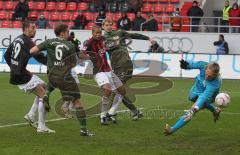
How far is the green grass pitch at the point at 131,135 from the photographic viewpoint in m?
11.2

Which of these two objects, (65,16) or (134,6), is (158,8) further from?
(65,16)

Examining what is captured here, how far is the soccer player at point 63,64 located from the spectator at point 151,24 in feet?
67.7

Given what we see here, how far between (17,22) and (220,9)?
11.2m

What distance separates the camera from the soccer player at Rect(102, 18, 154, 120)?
1553 centimetres

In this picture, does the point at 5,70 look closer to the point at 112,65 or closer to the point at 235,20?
the point at 235,20

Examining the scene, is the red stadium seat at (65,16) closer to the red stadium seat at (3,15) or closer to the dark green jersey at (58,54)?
the red stadium seat at (3,15)

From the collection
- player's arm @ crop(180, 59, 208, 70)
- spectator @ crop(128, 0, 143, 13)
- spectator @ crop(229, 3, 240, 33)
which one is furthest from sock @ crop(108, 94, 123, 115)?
spectator @ crop(128, 0, 143, 13)

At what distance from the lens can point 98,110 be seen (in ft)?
57.6

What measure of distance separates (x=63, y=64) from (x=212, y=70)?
280cm

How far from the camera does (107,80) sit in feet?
49.7

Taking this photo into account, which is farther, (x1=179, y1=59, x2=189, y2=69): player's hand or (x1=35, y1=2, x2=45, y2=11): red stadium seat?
(x1=35, y1=2, x2=45, y2=11): red stadium seat

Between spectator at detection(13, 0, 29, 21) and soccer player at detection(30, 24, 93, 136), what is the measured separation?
23.0 m

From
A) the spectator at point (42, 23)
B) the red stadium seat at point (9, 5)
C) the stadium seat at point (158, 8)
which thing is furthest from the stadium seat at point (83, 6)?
the red stadium seat at point (9, 5)

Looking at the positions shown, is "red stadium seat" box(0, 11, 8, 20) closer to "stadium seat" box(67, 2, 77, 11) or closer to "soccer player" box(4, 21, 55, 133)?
"stadium seat" box(67, 2, 77, 11)
